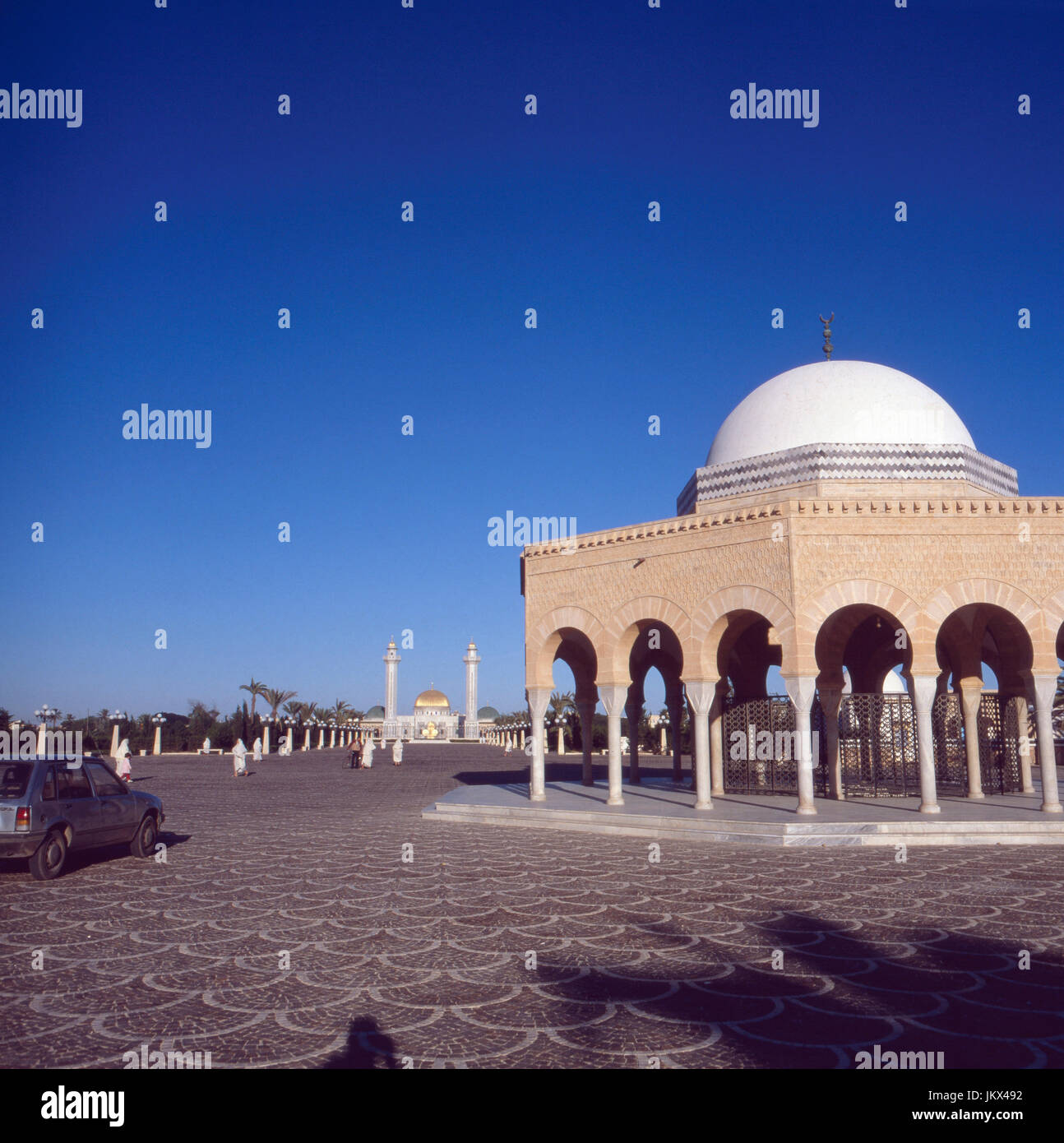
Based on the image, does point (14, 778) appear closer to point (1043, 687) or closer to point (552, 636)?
point (552, 636)

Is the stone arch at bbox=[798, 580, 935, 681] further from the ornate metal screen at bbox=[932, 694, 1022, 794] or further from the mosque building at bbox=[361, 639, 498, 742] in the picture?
the mosque building at bbox=[361, 639, 498, 742]

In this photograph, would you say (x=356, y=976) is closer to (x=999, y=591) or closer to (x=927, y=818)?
(x=927, y=818)

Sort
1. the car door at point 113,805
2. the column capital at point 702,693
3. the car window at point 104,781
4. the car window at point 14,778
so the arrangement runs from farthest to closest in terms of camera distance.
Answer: the column capital at point 702,693
the car window at point 104,781
the car door at point 113,805
the car window at point 14,778

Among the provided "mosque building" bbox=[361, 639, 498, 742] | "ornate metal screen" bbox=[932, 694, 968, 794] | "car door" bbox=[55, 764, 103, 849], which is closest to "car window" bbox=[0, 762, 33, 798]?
"car door" bbox=[55, 764, 103, 849]

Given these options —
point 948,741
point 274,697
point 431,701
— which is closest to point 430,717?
point 431,701

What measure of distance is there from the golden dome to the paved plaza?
3335 inches

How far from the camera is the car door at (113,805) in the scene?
9820 millimetres

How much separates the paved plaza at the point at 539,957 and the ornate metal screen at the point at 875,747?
4.57m

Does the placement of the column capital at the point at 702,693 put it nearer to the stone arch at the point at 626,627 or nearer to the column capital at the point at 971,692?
the stone arch at the point at 626,627

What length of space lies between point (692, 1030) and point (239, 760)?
25377mm

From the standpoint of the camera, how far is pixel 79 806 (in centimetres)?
936

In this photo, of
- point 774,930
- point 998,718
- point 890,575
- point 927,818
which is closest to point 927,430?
point 890,575

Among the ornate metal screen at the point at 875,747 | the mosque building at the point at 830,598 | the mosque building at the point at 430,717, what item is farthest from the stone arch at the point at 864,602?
the mosque building at the point at 430,717

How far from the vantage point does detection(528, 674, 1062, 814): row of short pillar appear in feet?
40.1
